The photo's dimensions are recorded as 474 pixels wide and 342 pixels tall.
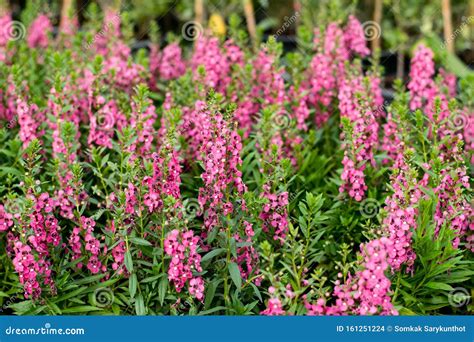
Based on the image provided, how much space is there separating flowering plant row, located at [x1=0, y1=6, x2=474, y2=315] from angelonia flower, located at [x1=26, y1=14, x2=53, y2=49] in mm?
1713

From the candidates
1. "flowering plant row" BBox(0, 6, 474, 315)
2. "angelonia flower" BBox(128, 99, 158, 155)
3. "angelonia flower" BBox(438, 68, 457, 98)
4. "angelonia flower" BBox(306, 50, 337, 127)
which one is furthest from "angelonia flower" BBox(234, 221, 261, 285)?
"angelonia flower" BBox(438, 68, 457, 98)

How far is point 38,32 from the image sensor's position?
7.60 m

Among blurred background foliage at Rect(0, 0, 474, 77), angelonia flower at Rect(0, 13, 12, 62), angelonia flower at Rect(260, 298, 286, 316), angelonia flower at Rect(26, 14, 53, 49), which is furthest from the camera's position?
blurred background foliage at Rect(0, 0, 474, 77)

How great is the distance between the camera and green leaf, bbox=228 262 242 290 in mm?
4328

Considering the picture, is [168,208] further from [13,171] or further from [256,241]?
[13,171]

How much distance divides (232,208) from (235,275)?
39 centimetres

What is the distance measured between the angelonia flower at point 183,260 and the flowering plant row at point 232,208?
0.03ft

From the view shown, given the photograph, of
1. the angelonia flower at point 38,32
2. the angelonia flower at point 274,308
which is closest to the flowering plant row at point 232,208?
the angelonia flower at point 274,308

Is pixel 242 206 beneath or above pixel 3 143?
beneath

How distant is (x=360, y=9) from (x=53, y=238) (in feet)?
24.8

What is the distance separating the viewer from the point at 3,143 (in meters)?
5.57

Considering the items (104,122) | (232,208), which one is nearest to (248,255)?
(232,208)

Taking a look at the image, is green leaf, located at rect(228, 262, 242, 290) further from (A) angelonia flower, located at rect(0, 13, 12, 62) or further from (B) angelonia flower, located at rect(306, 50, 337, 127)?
(A) angelonia flower, located at rect(0, 13, 12, 62)

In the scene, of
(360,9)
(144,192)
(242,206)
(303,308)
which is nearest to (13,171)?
(144,192)
